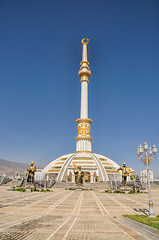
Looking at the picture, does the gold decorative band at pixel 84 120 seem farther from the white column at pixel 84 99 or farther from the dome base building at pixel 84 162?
the white column at pixel 84 99

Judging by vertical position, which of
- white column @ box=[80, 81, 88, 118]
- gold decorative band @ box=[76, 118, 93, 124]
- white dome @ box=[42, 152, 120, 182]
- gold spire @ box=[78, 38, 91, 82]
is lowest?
white dome @ box=[42, 152, 120, 182]

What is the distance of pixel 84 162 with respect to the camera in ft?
145

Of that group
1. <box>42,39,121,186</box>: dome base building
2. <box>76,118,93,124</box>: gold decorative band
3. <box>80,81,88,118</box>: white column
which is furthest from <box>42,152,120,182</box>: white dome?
<box>80,81,88,118</box>: white column

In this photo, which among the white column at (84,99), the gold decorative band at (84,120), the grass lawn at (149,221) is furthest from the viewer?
the white column at (84,99)

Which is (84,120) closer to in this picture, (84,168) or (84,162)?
(84,162)

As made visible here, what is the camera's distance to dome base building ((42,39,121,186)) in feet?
138

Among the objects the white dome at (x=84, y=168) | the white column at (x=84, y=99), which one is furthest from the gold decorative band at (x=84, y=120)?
the white dome at (x=84, y=168)

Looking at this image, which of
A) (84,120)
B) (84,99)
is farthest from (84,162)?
(84,99)

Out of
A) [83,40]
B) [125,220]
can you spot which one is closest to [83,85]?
[83,40]

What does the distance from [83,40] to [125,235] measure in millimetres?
67259

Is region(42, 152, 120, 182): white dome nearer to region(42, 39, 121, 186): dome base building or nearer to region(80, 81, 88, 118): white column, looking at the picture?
region(42, 39, 121, 186): dome base building

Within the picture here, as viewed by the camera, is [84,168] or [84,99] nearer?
[84,168]

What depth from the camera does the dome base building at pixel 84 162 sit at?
42.1m

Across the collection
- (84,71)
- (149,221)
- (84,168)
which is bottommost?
(84,168)
